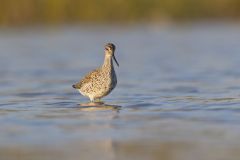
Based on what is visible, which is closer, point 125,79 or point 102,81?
point 102,81

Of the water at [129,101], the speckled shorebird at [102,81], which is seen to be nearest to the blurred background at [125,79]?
the water at [129,101]

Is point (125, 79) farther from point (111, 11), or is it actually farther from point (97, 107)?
point (111, 11)

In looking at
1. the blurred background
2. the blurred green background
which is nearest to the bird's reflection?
the blurred background

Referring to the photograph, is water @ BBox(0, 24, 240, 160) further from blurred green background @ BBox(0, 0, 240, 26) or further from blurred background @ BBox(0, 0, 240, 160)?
blurred green background @ BBox(0, 0, 240, 26)

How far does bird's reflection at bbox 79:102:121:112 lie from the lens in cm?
1117

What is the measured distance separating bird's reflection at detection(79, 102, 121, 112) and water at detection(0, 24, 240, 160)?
0.07 metres

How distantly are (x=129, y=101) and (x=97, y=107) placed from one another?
0.92 metres

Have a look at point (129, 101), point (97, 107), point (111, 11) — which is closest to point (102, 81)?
point (97, 107)

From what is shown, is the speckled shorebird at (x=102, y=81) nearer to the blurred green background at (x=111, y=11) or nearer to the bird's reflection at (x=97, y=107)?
the bird's reflection at (x=97, y=107)

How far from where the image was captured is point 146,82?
15320 mm

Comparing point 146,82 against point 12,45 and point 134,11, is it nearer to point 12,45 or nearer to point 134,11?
point 12,45

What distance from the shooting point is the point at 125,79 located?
53.2ft

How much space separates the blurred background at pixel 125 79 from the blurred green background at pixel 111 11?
0.04 meters

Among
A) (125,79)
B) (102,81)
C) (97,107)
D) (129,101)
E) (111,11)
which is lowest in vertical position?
(97,107)
